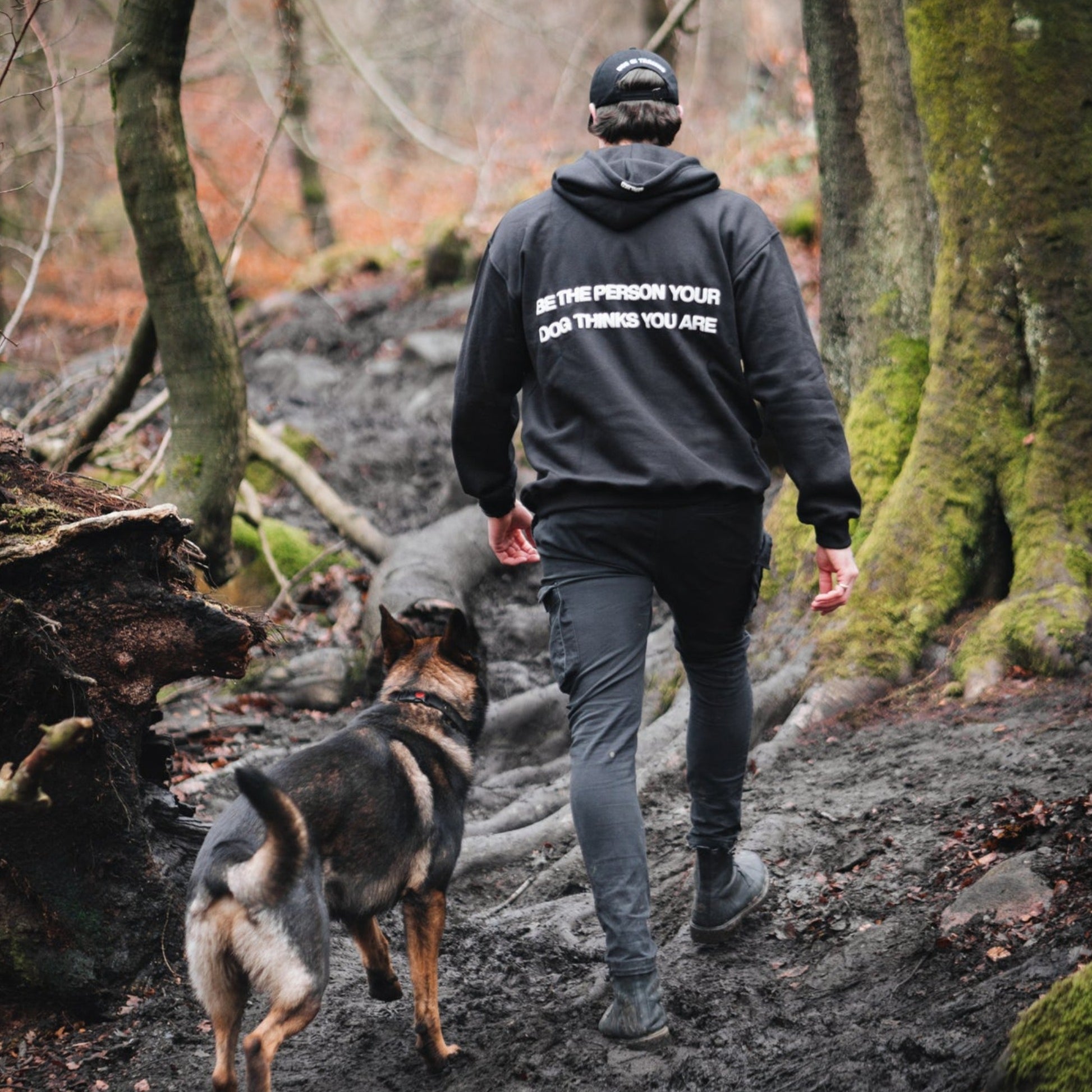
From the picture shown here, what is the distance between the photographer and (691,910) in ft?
13.8

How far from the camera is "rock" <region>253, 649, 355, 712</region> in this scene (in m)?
7.85

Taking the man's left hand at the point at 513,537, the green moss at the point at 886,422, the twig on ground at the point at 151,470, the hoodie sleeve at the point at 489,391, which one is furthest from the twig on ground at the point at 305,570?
the hoodie sleeve at the point at 489,391

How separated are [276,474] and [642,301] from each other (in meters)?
8.86

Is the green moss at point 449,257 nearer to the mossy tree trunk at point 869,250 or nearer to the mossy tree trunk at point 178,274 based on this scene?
the mossy tree trunk at point 869,250

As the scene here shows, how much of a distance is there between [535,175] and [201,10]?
7555mm

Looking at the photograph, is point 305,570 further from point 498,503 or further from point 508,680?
point 498,503

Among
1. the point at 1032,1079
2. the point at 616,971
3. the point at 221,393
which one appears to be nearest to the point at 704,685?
the point at 616,971

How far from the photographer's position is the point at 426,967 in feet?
12.5

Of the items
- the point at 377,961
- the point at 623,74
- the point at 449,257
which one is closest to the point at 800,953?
the point at 377,961

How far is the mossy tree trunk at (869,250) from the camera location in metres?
6.18

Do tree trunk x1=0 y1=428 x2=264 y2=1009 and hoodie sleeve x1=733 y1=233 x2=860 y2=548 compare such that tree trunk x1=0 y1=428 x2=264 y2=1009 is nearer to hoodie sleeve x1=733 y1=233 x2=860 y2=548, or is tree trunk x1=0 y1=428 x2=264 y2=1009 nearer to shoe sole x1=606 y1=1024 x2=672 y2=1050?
shoe sole x1=606 y1=1024 x2=672 y2=1050

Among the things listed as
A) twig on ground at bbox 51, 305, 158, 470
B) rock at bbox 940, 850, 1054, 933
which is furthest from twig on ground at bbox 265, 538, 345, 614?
rock at bbox 940, 850, 1054, 933

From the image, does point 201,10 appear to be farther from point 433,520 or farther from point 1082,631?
point 1082,631

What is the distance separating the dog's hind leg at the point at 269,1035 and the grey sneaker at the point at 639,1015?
89cm
